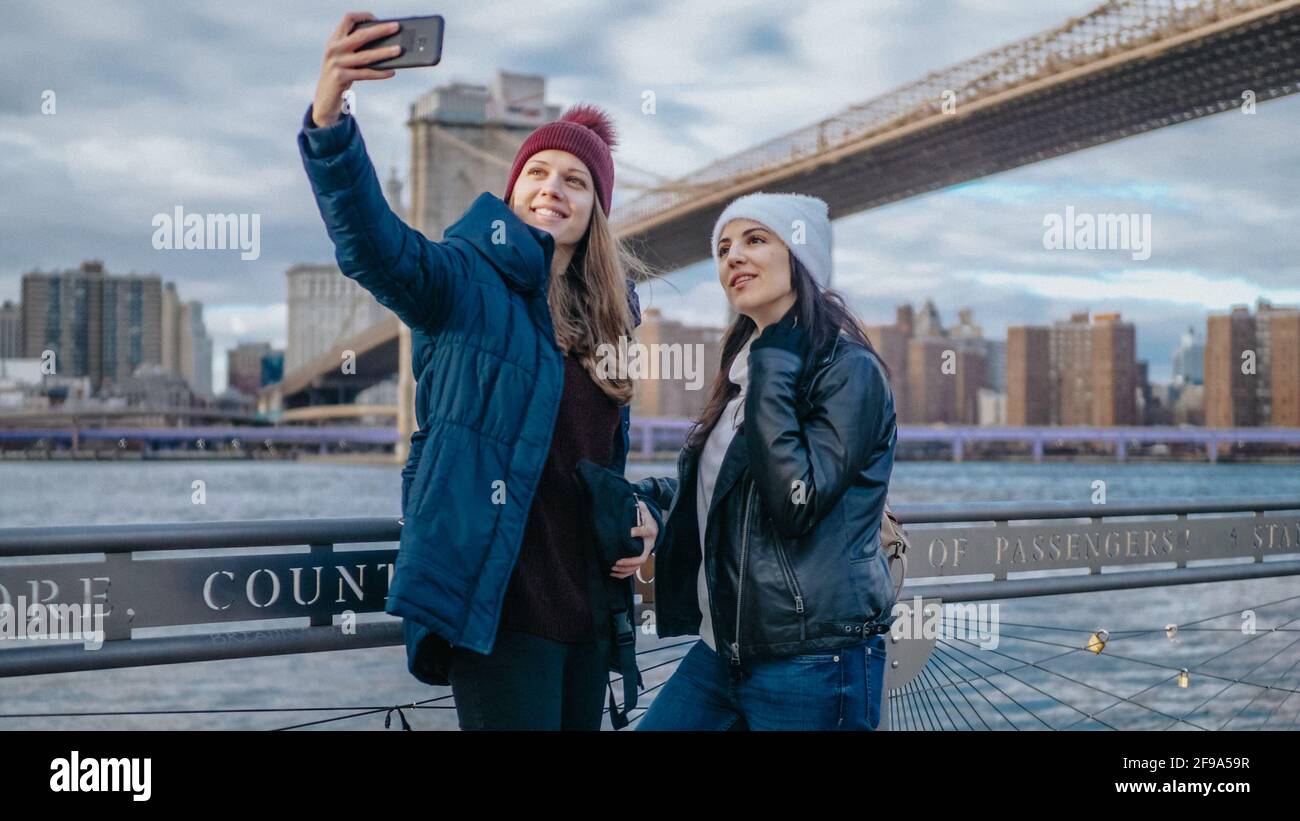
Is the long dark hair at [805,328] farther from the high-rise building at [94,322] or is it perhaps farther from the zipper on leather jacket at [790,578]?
the high-rise building at [94,322]

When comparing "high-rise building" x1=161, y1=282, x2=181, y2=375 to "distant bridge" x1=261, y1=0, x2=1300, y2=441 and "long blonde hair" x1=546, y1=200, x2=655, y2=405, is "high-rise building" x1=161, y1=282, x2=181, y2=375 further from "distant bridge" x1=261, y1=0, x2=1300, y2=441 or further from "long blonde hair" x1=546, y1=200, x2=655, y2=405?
"long blonde hair" x1=546, y1=200, x2=655, y2=405

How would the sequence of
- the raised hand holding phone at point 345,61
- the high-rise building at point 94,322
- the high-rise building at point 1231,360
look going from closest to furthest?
the raised hand holding phone at point 345,61
the high-rise building at point 1231,360
the high-rise building at point 94,322

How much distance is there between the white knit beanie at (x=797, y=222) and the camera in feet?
5.99

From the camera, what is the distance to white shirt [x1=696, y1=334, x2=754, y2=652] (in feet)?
6.03

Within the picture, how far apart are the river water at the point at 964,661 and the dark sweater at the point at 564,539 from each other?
1.60 ft

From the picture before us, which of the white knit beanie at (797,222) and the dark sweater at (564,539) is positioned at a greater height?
the white knit beanie at (797,222)

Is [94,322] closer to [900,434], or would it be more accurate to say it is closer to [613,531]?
[900,434]

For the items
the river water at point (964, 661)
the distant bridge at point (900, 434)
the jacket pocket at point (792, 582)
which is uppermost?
the jacket pocket at point (792, 582)

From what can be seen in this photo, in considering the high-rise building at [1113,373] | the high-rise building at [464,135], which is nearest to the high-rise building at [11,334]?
the high-rise building at [464,135]
